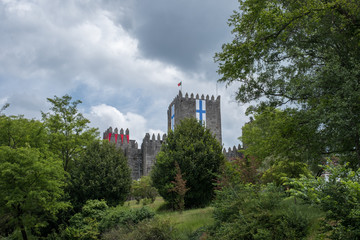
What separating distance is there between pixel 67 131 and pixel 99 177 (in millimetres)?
6274

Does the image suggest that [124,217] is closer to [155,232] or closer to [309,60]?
[155,232]

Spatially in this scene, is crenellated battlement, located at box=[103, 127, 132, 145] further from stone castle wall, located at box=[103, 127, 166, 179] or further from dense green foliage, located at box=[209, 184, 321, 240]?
dense green foliage, located at box=[209, 184, 321, 240]

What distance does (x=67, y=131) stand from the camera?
82.4 ft

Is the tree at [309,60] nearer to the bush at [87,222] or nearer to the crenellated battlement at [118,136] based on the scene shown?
the bush at [87,222]

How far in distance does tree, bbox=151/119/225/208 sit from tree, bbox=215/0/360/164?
28.1 feet

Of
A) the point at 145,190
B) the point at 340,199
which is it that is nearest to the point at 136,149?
the point at 145,190

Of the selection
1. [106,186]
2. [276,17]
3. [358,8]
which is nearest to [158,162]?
[106,186]

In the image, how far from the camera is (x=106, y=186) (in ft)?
71.1

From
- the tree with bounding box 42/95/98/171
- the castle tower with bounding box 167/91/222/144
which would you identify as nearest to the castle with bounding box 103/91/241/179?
the castle tower with bounding box 167/91/222/144

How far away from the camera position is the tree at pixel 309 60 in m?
11.1

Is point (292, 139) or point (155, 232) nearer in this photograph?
point (155, 232)

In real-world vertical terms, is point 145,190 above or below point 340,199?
below

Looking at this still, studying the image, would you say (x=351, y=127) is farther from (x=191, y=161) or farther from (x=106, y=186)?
(x=106, y=186)

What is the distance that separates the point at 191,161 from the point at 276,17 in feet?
44.2
